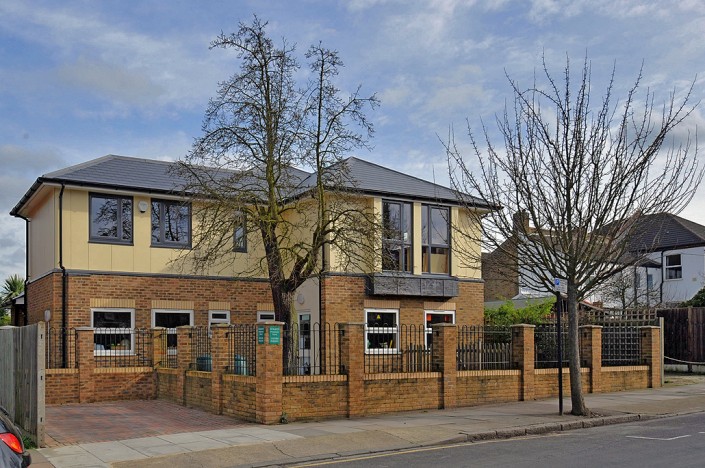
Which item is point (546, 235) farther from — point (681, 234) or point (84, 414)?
point (681, 234)

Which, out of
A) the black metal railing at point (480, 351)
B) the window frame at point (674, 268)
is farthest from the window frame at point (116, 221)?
the window frame at point (674, 268)

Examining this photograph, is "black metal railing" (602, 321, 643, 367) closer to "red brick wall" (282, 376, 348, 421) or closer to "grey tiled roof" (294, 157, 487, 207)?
"grey tiled roof" (294, 157, 487, 207)

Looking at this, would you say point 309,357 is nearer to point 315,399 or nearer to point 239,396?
point 315,399

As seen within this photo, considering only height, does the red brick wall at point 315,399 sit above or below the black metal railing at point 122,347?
below

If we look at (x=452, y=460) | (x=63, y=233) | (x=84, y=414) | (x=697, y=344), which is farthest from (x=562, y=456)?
(x=697, y=344)

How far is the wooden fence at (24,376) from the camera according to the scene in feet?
40.5

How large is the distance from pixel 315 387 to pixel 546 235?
20.1 ft

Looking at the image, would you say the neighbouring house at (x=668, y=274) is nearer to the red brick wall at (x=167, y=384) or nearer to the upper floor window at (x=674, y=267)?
the upper floor window at (x=674, y=267)

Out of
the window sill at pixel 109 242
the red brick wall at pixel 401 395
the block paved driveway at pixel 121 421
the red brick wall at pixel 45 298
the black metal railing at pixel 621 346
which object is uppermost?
the window sill at pixel 109 242

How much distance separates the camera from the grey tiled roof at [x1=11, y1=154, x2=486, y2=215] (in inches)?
867

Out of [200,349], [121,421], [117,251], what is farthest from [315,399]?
[117,251]

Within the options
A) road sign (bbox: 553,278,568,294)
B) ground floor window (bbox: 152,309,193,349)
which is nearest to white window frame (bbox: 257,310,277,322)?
ground floor window (bbox: 152,309,193,349)

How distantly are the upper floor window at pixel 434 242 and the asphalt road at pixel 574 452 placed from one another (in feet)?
36.0

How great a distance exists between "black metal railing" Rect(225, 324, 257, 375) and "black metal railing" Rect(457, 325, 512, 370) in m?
4.98
